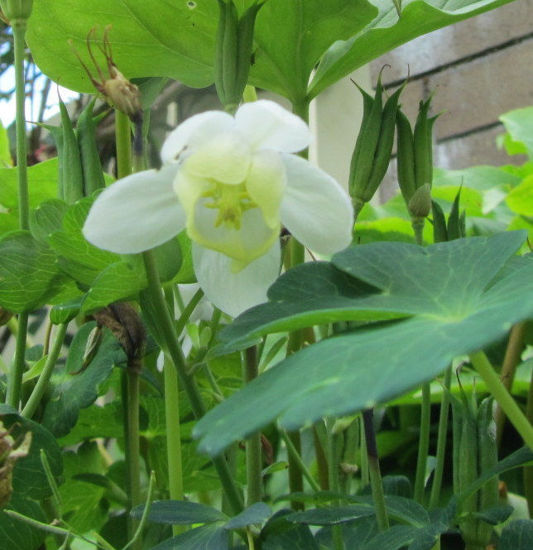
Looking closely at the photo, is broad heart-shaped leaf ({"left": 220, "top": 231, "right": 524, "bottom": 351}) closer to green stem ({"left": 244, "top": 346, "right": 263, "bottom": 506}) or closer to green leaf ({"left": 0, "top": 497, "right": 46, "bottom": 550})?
green stem ({"left": 244, "top": 346, "right": 263, "bottom": 506})

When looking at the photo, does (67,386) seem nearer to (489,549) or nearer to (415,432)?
(489,549)

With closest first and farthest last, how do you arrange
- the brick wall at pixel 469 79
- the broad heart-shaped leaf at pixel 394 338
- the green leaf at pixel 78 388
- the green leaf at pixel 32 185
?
the broad heart-shaped leaf at pixel 394 338, the green leaf at pixel 78 388, the green leaf at pixel 32 185, the brick wall at pixel 469 79

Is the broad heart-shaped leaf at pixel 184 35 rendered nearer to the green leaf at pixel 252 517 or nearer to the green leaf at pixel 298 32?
the green leaf at pixel 298 32

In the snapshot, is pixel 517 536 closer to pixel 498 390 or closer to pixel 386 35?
pixel 498 390

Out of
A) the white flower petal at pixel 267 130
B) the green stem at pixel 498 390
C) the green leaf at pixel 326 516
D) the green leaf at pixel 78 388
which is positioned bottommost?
the green leaf at pixel 326 516

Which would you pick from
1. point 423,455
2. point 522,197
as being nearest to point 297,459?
point 423,455

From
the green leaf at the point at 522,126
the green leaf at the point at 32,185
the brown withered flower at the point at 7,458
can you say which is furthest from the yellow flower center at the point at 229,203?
the green leaf at the point at 522,126
